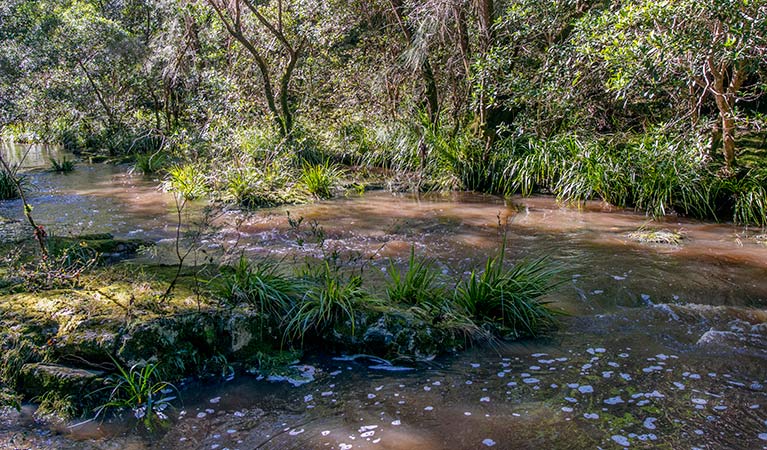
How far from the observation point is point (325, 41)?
14.0 m

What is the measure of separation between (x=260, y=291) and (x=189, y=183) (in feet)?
26.1

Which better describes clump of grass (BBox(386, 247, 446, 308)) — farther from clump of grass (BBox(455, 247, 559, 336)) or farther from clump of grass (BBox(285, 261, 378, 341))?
clump of grass (BBox(285, 261, 378, 341))

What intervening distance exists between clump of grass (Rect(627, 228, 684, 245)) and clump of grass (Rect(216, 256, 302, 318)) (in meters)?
5.19

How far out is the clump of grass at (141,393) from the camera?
3.67m

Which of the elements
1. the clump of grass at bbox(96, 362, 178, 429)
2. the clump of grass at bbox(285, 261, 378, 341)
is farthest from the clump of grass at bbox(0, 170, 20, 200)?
the clump of grass at bbox(96, 362, 178, 429)

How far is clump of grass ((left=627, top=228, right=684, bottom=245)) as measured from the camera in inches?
310

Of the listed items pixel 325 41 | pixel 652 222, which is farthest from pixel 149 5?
pixel 652 222

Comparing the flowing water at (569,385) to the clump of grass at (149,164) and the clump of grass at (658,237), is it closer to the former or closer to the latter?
the clump of grass at (658,237)

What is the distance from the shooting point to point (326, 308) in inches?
183

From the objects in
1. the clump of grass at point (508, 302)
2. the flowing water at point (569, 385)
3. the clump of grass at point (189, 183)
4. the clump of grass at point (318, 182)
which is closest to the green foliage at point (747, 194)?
the flowing water at point (569, 385)

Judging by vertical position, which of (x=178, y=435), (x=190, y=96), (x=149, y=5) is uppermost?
(x=149, y=5)

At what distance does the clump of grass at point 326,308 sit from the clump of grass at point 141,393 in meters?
0.99

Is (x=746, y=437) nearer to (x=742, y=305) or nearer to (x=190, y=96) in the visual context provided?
(x=742, y=305)

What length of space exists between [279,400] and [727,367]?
3171 millimetres
